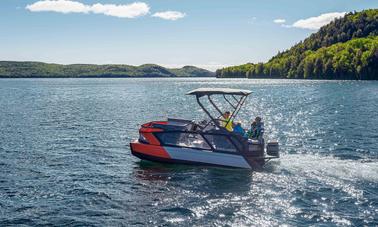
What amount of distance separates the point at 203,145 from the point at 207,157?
92 centimetres

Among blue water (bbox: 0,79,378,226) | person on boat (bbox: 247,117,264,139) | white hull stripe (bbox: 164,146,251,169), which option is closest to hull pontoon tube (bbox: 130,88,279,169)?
white hull stripe (bbox: 164,146,251,169)

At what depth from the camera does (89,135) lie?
1647 inches

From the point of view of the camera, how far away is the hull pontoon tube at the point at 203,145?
2759 cm

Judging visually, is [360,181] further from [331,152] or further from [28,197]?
[28,197]

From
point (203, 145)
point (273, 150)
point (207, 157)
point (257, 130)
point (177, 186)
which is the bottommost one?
point (177, 186)

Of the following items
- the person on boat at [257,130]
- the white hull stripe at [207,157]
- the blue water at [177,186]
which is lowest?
the blue water at [177,186]

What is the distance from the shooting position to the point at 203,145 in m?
28.3

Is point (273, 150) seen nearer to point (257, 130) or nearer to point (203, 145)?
point (257, 130)

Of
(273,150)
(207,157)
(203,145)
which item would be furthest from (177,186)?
(273,150)

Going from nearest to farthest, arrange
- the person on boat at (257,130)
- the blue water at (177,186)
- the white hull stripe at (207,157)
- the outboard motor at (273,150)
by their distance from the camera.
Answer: the blue water at (177,186)
the white hull stripe at (207,157)
the outboard motor at (273,150)
the person on boat at (257,130)

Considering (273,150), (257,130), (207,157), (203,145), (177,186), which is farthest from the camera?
(257,130)

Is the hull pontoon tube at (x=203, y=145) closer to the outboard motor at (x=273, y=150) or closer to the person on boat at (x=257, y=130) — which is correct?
the outboard motor at (x=273, y=150)

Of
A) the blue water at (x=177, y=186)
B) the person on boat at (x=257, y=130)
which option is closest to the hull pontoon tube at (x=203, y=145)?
the person on boat at (x=257, y=130)

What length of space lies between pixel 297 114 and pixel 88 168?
41.5 m
